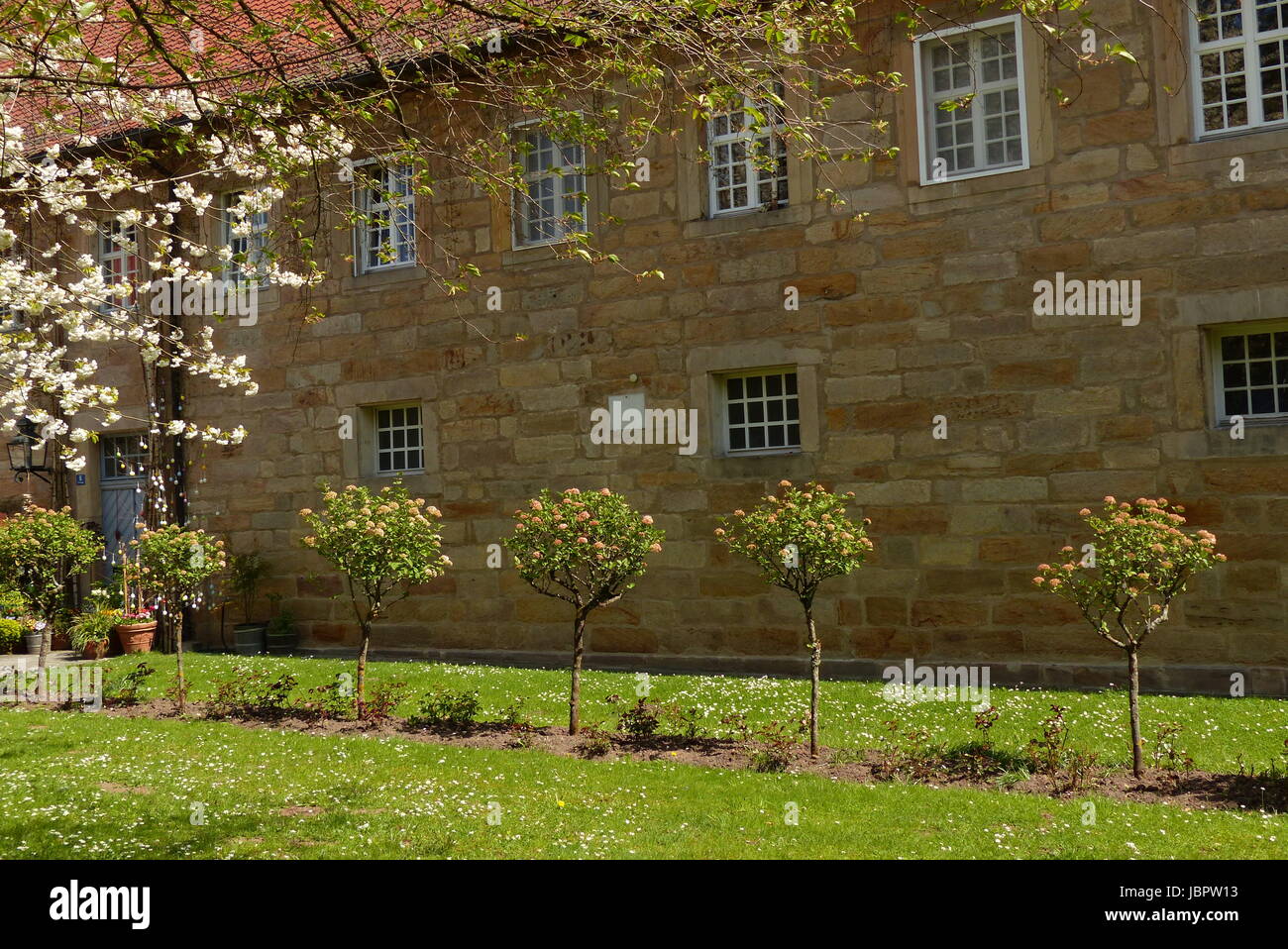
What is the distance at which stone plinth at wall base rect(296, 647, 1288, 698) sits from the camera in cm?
939

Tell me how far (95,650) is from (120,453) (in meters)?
3.14

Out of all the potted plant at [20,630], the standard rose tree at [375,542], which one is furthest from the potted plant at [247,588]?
the standard rose tree at [375,542]

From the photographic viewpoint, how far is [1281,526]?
924 centimetres

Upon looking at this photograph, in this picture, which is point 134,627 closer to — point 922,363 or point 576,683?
point 576,683

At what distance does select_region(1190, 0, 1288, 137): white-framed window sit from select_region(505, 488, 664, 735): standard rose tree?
5652 millimetres

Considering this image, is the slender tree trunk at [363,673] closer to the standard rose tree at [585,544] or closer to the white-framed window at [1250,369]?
the standard rose tree at [585,544]

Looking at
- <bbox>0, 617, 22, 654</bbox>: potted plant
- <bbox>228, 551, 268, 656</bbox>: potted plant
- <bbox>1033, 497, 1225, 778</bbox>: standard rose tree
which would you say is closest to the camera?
<bbox>1033, 497, 1225, 778</bbox>: standard rose tree

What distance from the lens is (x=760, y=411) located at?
11609 millimetres

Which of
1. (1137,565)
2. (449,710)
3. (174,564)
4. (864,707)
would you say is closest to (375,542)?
(449,710)

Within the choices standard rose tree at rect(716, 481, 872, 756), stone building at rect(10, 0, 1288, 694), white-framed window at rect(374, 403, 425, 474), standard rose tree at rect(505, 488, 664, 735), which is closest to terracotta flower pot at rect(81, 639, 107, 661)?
stone building at rect(10, 0, 1288, 694)

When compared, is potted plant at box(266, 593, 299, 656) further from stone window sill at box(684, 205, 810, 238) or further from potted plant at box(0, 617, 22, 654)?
stone window sill at box(684, 205, 810, 238)

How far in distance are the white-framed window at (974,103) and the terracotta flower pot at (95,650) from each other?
10629 mm

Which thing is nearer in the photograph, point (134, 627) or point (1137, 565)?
point (1137, 565)
